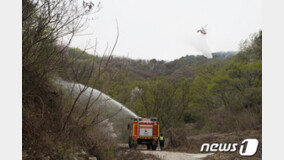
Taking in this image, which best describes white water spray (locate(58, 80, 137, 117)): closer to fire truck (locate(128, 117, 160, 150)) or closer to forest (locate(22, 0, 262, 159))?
forest (locate(22, 0, 262, 159))

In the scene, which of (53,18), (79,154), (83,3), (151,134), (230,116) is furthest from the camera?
(230,116)

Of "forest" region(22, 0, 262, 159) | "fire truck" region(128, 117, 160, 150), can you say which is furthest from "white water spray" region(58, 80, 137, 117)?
"fire truck" region(128, 117, 160, 150)

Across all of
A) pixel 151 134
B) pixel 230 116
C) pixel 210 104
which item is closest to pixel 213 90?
pixel 210 104

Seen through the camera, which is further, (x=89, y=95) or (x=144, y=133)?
(x=144, y=133)

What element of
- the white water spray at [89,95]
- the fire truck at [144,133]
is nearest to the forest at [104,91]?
the white water spray at [89,95]

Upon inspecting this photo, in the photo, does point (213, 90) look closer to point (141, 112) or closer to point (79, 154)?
point (141, 112)

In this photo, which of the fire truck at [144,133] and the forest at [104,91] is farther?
the fire truck at [144,133]

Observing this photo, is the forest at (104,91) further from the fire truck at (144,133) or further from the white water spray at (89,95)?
the fire truck at (144,133)

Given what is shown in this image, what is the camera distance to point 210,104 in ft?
135

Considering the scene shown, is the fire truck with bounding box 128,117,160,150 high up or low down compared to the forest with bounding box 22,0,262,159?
down

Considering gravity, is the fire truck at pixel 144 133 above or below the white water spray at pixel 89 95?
below

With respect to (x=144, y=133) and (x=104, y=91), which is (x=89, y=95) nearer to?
(x=104, y=91)

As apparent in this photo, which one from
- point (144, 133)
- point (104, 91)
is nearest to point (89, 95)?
point (104, 91)

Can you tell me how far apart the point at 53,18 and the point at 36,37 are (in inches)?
23.6
